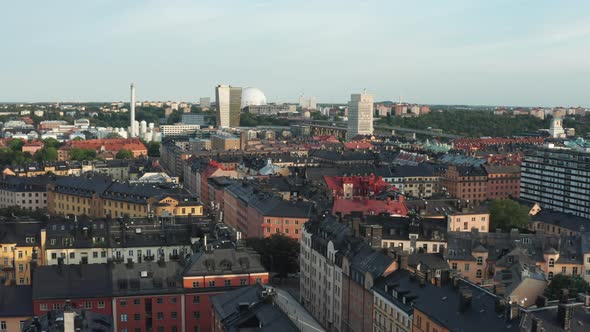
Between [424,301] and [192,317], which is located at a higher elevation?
[424,301]

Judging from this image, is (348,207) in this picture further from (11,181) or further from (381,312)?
(11,181)

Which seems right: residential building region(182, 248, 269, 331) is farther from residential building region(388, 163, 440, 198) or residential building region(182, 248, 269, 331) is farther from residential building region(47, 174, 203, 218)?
residential building region(388, 163, 440, 198)

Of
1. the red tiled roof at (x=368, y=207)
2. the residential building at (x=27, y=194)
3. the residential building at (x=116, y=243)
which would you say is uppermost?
the red tiled roof at (x=368, y=207)

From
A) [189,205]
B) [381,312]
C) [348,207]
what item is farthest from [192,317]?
[189,205]

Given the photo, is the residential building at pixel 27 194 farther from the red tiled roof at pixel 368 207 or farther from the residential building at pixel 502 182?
the residential building at pixel 502 182

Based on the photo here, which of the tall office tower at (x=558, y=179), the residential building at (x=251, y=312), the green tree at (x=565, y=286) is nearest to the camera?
the residential building at (x=251, y=312)

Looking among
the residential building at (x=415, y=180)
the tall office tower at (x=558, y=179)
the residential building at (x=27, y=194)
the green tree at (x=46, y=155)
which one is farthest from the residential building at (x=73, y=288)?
the green tree at (x=46, y=155)
